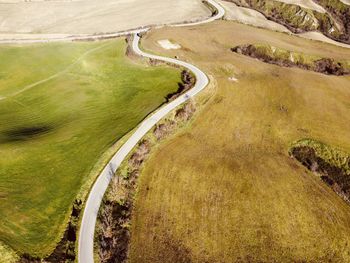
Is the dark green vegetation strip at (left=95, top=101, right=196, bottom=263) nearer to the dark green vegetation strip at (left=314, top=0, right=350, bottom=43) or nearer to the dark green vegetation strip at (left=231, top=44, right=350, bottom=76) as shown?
the dark green vegetation strip at (left=231, top=44, right=350, bottom=76)

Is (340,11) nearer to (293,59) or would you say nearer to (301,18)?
(301,18)

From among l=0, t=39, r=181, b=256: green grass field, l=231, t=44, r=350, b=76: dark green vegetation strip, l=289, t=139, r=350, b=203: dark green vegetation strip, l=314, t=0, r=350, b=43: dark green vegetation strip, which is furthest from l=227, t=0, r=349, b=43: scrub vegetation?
l=289, t=139, r=350, b=203: dark green vegetation strip

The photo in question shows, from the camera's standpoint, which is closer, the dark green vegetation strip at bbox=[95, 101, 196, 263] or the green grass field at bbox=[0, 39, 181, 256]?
the dark green vegetation strip at bbox=[95, 101, 196, 263]

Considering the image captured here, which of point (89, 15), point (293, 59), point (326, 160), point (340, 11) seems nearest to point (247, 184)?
point (326, 160)

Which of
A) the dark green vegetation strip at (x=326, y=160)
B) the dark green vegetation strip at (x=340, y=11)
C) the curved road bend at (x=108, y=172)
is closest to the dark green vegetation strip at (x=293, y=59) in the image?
the curved road bend at (x=108, y=172)

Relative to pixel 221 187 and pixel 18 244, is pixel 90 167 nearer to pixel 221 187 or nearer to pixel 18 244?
pixel 18 244

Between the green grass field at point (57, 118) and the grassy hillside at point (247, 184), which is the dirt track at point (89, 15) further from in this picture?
the grassy hillside at point (247, 184)
